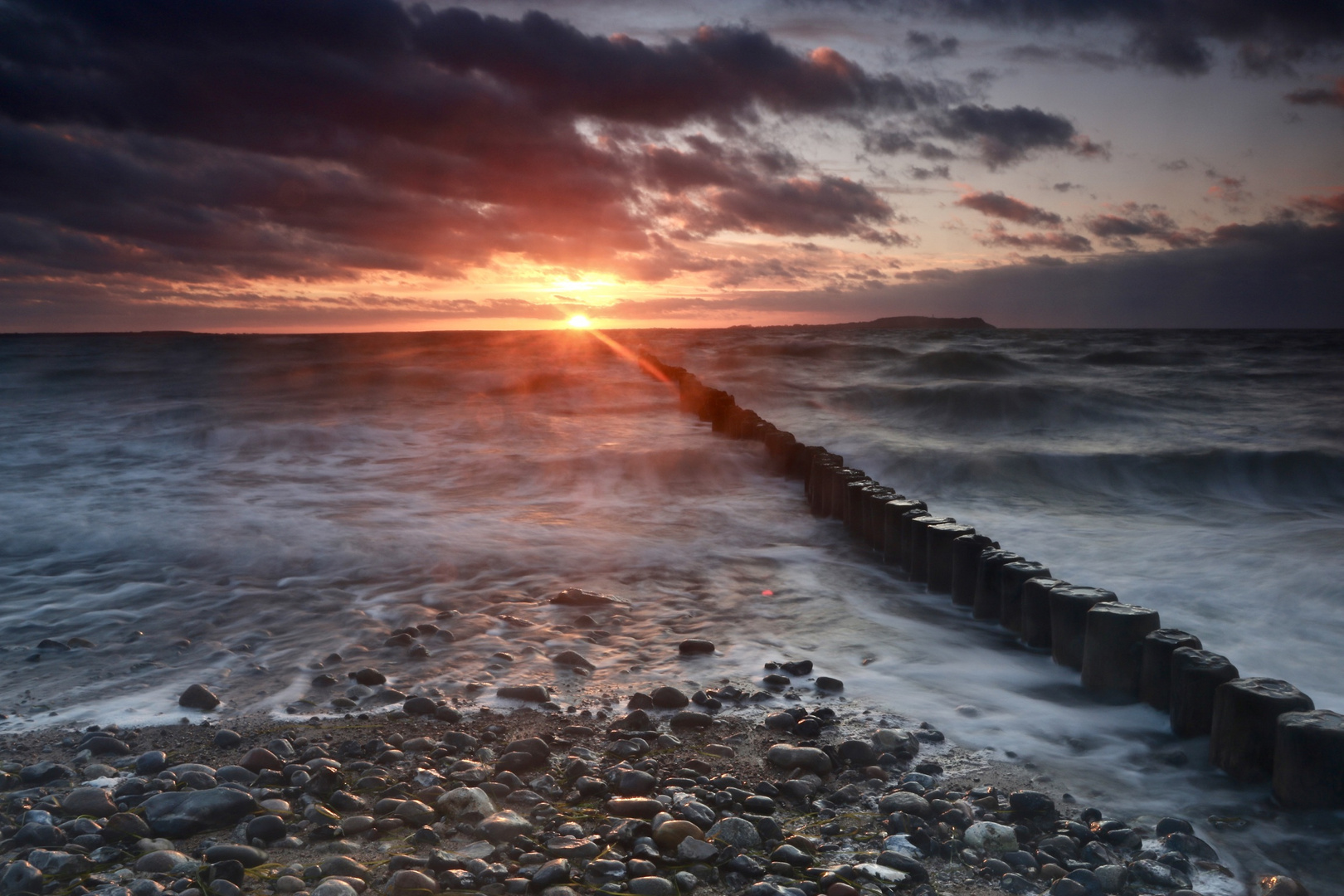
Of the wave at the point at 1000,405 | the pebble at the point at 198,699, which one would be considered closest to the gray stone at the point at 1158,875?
the pebble at the point at 198,699

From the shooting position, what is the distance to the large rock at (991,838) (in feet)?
7.11

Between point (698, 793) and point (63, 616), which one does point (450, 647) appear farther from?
point (63, 616)

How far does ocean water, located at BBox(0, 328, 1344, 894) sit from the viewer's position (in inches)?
131

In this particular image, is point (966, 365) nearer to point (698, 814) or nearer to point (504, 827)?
point (698, 814)

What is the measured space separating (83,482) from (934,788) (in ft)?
32.7

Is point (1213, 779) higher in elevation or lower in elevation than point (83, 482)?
higher

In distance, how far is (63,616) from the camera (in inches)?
178

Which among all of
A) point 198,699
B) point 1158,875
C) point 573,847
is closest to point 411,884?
point 573,847

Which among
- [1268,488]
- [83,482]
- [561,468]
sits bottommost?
[83,482]

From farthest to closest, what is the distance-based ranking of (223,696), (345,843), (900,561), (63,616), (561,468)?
(561,468), (900,561), (63,616), (223,696), (345,843)

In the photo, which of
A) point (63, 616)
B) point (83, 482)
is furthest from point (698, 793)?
point (83, 482)

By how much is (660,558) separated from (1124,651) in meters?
3.20

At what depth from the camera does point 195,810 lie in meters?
2.29

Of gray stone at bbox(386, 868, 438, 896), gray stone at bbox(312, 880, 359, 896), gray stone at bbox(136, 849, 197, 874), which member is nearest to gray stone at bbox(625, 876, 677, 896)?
gray stone at bbox(386, 868, 438, 896)
